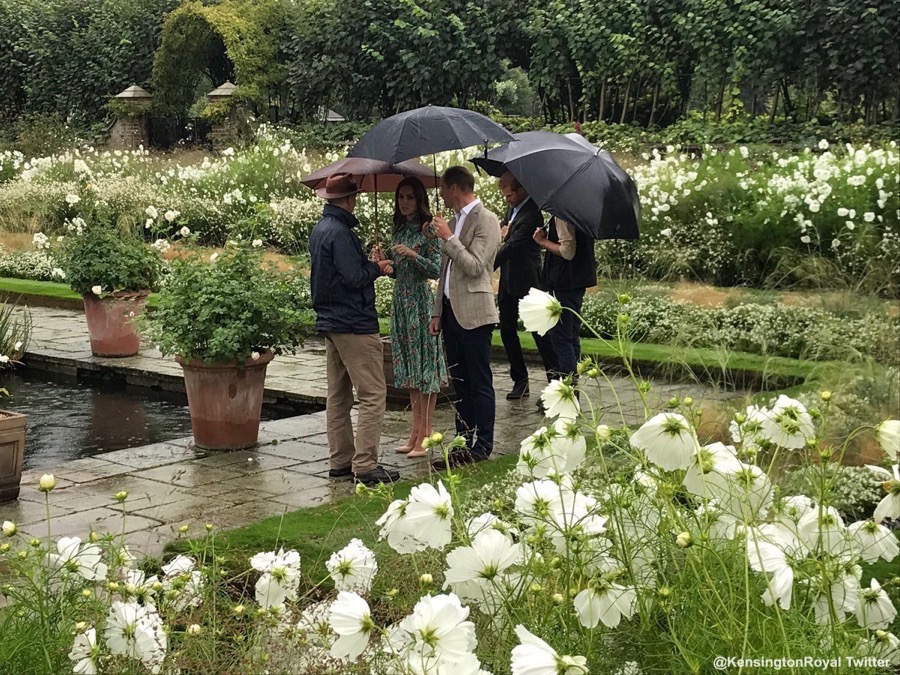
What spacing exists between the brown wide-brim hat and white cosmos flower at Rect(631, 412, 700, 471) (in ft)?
13.4

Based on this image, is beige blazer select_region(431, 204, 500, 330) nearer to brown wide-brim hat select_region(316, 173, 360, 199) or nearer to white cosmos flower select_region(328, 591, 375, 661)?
brown wide-brim hat select_region(316, 173, 360, 199)

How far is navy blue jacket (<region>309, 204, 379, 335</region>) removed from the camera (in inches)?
248

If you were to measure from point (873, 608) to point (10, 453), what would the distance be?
189 inches

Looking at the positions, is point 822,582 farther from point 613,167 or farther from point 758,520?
point 613,167

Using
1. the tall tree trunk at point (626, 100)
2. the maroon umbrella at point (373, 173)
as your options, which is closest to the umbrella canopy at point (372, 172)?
the maroon umbrella at point (373, 173)

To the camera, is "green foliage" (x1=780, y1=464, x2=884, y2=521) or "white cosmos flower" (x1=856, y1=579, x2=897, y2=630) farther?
"green foliage" (x1=780, y1=464, x2=884, y2=521)

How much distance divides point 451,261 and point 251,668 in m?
4.16

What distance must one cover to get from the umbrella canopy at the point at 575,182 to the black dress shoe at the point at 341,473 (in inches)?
76.4

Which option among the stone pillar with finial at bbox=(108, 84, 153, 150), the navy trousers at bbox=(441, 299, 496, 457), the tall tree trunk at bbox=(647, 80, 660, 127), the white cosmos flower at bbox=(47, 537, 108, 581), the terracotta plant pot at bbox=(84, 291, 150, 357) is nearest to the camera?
the white cosmos flower at bbox=(47, 537, 108, 581)

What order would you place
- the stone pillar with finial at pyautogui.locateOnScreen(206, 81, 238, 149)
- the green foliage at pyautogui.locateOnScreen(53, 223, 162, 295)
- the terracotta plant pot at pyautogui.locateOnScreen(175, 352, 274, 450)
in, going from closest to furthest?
the terracotta plant pot at pyautogui.locateOnScreen(175, 352, 274, 450) → the green foliage at pyautogui.locateOnScreen(53, 223, 162, 295) → the stone pillar with finial at pyautogui.locateOnScreen(206, 81, 238, 149)

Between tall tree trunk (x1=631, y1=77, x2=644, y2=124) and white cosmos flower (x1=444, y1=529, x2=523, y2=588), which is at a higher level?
tall tree trunk (x1=631, y1=77, x2=644, y2=124)

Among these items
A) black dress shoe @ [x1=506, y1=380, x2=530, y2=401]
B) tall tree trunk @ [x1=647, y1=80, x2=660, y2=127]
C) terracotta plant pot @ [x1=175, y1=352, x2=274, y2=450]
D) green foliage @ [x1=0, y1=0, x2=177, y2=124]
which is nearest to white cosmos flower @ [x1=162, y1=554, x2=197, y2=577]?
terracotta plant pot @ [x1=175, y1=352, x2=274, y2=450]

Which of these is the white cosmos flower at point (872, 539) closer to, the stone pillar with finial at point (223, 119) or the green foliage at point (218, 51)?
the stone pillar with finial at point (223, 119)

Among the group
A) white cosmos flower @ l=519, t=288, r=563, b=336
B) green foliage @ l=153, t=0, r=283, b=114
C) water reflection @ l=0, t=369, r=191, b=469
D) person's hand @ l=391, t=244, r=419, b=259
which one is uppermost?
green foliage @ l=153, t=0, r=283, b=114
